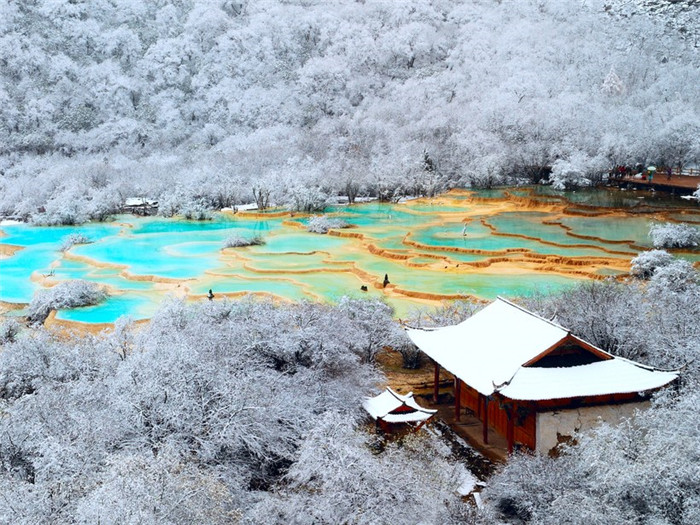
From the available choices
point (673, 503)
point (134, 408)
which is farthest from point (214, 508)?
point (673, 503)

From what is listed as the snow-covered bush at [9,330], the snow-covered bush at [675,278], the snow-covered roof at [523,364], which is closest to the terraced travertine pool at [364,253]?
the snow-covered bush at [9,330]

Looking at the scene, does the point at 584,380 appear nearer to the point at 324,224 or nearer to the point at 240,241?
the point at 240,241

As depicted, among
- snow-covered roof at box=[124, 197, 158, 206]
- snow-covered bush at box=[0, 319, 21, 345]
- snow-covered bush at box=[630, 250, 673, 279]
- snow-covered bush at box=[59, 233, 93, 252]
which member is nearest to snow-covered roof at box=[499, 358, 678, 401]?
snow-covered bush at box=[630, 250, 673, 279]

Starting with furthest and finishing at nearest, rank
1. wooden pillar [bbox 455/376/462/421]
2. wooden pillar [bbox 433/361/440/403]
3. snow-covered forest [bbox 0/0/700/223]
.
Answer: snow-covered forest [bbox 0/0/700/223] → wooden pillar [bbox 433/361/440/403] → wooden pillar [bbox 455/376/462/421]

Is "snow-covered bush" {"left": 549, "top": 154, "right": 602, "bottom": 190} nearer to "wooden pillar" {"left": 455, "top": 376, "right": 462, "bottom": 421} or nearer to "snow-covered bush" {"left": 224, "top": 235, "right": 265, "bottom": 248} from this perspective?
"snow-covered bush" {"left": 224, "top": 235, "right": 265, "bottom": 248}

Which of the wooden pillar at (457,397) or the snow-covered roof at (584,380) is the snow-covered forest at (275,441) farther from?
the wooden pillar at (457,397)
